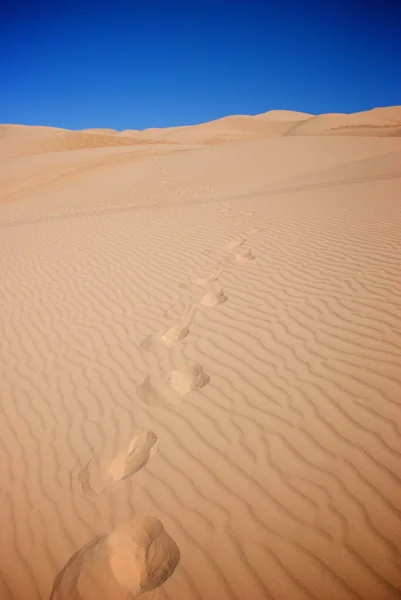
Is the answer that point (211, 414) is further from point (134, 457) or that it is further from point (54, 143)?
point (54, 143)

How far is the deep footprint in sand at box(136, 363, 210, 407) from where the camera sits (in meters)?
3.02

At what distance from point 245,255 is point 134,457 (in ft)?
13.3

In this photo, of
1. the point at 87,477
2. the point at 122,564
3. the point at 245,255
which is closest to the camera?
the point at 122,564

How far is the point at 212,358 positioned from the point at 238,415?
78cm

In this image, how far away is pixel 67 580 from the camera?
1885 millimetres

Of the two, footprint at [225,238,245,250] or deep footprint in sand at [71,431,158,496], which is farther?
footprint at [225,238,245,250]

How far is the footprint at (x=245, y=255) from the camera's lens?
18.6 ft

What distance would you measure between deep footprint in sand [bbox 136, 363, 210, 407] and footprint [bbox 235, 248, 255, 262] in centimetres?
279

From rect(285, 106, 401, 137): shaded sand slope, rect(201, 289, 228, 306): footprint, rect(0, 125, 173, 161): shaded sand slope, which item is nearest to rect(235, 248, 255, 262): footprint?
rect(201, 289, 228, 306): footprint

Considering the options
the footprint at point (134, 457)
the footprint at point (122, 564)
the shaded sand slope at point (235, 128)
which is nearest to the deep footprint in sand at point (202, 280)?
the footprint at point (134, 457)

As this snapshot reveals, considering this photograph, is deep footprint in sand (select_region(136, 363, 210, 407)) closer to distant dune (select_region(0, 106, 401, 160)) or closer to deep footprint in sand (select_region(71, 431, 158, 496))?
deep footprint in sand (select_region(71, 431, 158, 496))

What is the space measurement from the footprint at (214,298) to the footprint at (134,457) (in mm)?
2091

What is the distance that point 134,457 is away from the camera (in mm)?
2525

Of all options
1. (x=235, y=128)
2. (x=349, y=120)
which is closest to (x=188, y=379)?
(x=349, y=120)
